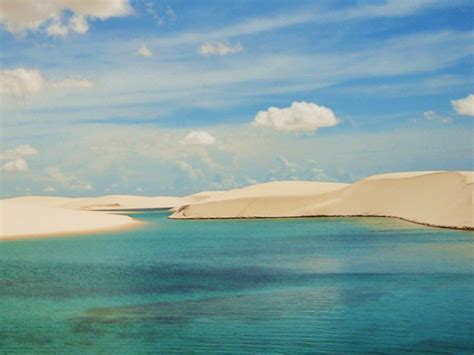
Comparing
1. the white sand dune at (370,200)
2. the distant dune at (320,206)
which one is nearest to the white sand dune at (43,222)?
the distant dune at (320,206)

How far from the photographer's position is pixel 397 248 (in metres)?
37.1

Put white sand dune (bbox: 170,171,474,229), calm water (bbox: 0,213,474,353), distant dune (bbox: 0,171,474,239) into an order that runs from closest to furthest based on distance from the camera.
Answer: calm water (bbox: 0,213,474,353) < distant dune (bbox: 0,171,474,239) < white sand dune (bbox: 170,171,474,229)

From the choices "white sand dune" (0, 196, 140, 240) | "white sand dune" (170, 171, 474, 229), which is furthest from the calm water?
"white sand dune" (170, 171, 474, 229)

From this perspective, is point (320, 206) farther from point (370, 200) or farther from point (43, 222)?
point (43, 222)

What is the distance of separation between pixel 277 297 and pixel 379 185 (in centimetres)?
7843

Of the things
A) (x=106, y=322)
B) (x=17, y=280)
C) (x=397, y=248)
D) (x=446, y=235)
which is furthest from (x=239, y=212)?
(x=106, y=322)

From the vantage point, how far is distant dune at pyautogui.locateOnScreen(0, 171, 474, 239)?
2496 inches

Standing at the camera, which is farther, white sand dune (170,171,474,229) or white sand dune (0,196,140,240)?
white sand dune (170,171,474,229)

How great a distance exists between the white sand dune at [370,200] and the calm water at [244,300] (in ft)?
119

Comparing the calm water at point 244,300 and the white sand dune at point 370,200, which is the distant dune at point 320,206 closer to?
the white sand dune at point 370,200

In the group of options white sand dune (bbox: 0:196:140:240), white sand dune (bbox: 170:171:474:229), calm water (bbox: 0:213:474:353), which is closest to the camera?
calm water (bbox: 0:213:474:353)

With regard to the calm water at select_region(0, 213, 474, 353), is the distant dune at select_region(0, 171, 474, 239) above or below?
above

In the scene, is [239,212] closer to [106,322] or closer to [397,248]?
[397,248]

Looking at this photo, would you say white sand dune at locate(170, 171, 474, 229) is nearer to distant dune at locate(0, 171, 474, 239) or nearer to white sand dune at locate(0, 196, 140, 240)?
distant dune at locate(0, 171, 474, 239)
